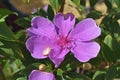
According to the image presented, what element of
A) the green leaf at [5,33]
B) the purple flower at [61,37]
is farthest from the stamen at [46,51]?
the green leaf at [5,33]

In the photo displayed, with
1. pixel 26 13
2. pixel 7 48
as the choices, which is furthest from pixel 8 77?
pixel 26 13

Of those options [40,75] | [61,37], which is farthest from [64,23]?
[40,75]

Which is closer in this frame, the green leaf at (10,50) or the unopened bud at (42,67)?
the unopened bud at (42,67)

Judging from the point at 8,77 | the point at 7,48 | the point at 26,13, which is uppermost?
the point at 7,48

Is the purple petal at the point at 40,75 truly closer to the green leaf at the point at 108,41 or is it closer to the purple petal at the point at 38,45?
the purple petal at the point at 38,45

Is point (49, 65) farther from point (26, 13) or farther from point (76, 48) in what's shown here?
point (26, 13)

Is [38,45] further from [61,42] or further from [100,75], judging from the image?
[100,75]

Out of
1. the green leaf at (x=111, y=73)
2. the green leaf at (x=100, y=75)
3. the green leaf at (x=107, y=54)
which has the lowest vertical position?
the green leaf at (x=100, y=75)

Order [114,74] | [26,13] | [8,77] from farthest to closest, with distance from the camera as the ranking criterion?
[26,13] → [8,77] → [114,74]

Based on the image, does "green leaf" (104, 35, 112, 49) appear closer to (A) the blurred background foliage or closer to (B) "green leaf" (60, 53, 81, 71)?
(A) the blurred background foliage
